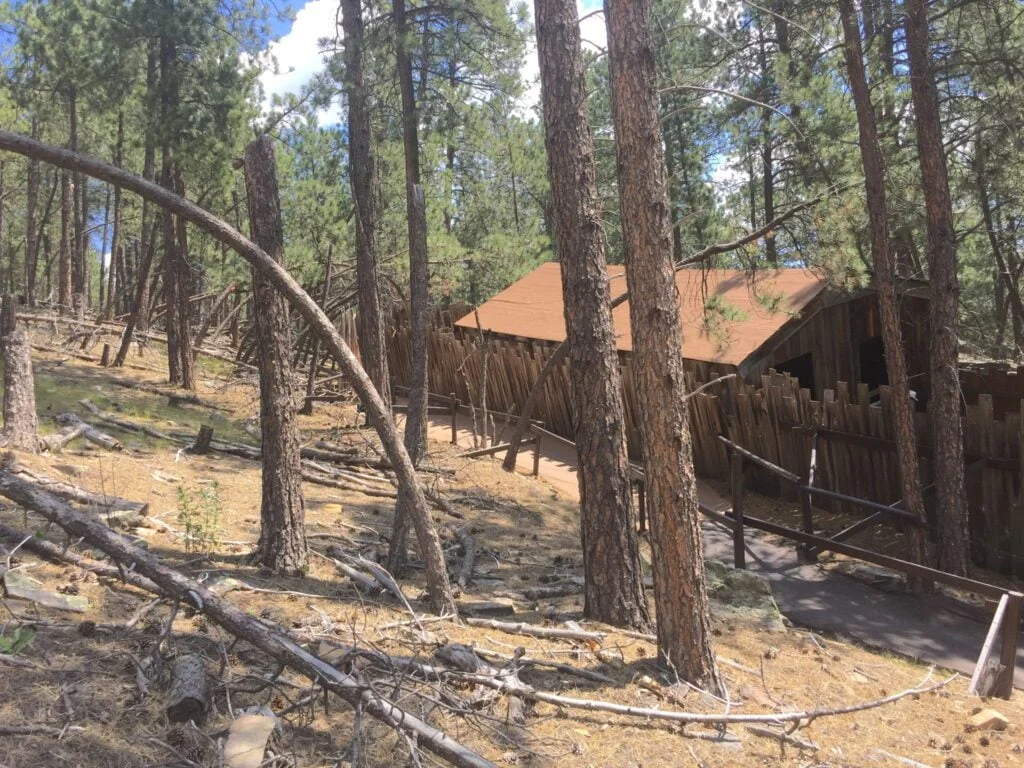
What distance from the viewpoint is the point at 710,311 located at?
1049 cm

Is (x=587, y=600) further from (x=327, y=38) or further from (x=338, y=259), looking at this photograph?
(x=338, y=259)

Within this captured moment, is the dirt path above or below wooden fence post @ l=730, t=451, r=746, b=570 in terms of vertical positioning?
below

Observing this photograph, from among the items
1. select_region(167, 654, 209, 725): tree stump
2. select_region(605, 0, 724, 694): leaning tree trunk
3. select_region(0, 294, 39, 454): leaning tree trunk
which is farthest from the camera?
select_region(0, 294, 39, 454): leaning tree trunk

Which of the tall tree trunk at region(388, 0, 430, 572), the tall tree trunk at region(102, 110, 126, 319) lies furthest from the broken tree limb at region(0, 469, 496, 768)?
the tall tree trunk at region(102, 110, 126, 319)

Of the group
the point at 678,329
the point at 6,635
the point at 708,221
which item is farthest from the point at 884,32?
the point at 708,221

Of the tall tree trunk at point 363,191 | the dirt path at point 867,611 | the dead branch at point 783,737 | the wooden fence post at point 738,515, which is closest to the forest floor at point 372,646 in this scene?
the dead branch at point 783,737

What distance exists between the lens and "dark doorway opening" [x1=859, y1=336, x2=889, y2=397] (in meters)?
17.0

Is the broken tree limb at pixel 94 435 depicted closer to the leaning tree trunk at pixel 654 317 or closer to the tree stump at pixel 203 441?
the tree stump at pixel 203 441

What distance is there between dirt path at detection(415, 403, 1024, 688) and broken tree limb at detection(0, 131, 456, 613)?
388cm

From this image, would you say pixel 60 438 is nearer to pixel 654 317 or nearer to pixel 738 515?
pixel 654 317

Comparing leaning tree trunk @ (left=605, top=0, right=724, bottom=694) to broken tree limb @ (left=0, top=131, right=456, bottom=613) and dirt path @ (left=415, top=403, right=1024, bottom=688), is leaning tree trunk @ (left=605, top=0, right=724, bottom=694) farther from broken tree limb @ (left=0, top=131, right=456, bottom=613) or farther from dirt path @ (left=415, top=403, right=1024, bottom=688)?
dirt path @ (left=415, top=403, right=1024, bottom=688)

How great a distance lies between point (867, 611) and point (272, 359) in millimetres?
5856

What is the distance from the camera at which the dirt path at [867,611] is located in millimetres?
7359

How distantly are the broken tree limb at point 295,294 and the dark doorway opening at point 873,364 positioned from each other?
13358mm
